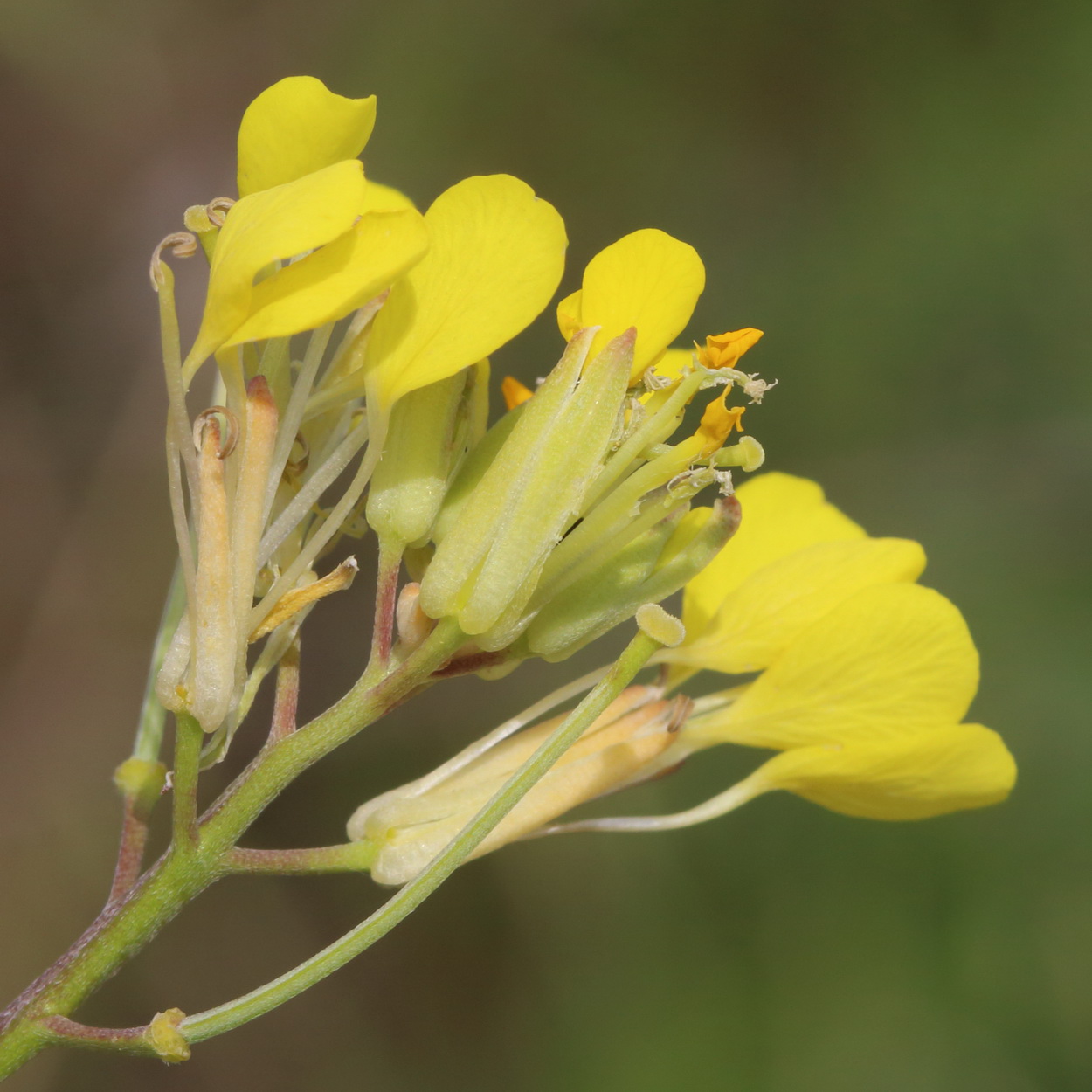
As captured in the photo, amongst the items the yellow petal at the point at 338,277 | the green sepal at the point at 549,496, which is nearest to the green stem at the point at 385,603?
the green sepal at the point at 549,496

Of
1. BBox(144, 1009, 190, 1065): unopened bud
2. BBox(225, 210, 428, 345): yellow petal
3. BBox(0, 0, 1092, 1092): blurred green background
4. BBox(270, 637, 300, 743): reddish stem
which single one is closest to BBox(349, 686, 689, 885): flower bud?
BBox(270, 637, 300, 743): reddish stem

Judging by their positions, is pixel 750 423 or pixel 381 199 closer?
pixel 381 199

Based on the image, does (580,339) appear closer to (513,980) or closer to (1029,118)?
(513,980)

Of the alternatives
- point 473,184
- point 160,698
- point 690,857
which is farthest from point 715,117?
point 160,698

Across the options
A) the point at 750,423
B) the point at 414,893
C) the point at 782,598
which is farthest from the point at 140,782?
the point at 750,423

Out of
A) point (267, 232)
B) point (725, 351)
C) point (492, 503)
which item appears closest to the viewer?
point (267, 232)

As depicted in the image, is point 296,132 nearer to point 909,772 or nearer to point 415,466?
point 415,466
